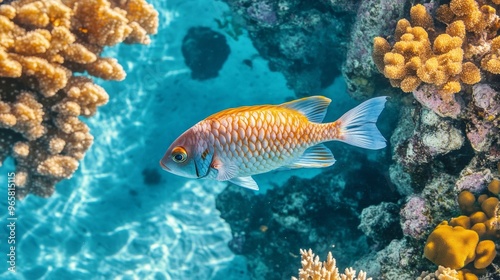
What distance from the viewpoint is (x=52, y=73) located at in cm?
354

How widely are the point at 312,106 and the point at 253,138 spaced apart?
0.59 metres

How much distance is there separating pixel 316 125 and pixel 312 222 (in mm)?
3683

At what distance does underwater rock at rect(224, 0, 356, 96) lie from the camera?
598 cm

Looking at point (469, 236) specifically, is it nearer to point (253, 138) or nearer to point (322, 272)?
point (322, 272)

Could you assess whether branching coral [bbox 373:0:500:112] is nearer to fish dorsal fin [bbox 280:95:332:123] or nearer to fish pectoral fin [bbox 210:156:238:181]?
fish dorsal fin [bbox 280:95:332:123]

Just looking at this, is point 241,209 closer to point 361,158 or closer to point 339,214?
point 339,214

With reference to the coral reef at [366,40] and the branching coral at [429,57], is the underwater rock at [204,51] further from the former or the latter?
the branching coral at [429,57]

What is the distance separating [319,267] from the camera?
12.3 feet

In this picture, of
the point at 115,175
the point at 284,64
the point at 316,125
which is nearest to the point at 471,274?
the point at 316,125

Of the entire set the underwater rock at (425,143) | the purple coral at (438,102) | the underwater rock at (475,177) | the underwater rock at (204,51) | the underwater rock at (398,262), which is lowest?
the underwater rock at (398,262)

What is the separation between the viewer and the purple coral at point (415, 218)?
411cm

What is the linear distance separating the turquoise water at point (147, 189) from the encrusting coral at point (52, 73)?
213 centimetres

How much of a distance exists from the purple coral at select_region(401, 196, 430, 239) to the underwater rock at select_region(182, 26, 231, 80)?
412cm

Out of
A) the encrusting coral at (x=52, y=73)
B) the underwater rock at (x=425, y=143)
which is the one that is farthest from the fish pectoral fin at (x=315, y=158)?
the encrusting coral at (x=52, y=73)
